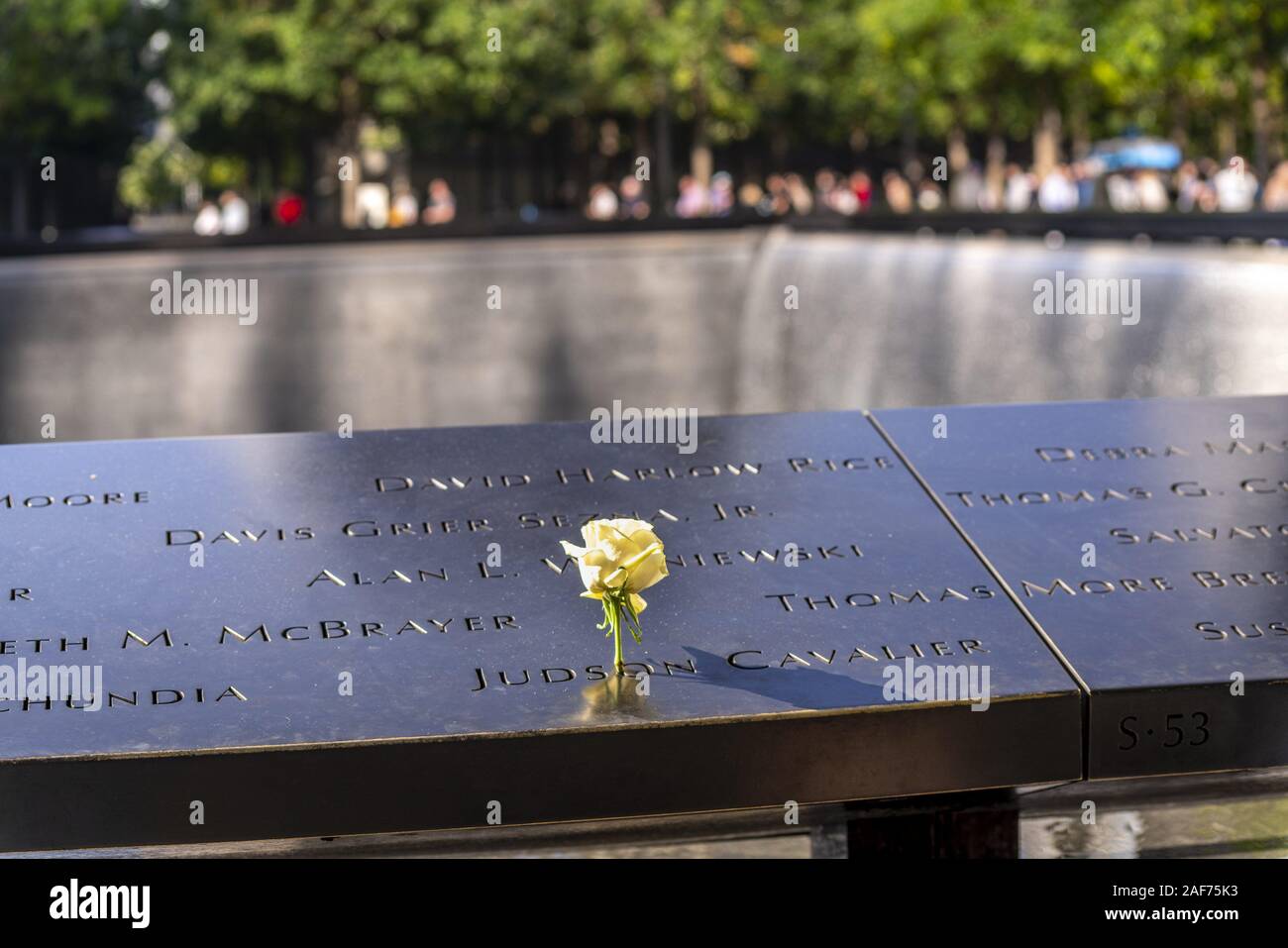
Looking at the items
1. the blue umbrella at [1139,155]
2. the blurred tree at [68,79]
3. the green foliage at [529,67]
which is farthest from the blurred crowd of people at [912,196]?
the blurred tree at [68,79]

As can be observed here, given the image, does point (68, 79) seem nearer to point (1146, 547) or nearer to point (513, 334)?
point (513, 334)

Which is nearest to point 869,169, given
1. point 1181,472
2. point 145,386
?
point 145,386

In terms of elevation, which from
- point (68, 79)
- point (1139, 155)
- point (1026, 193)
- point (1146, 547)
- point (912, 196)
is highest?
point (68, 79)

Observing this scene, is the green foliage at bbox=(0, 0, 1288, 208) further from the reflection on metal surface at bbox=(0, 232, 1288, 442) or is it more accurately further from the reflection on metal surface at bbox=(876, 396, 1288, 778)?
the reflection on metal surface at bbox=(876, 396, 1288, 778)

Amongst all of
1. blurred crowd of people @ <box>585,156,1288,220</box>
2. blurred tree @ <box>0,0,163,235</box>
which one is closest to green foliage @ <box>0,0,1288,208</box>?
blurred tree @ <box>0,0,163,235</box>

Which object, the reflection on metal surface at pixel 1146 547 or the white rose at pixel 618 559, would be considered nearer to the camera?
the white rose at pixel 618 559

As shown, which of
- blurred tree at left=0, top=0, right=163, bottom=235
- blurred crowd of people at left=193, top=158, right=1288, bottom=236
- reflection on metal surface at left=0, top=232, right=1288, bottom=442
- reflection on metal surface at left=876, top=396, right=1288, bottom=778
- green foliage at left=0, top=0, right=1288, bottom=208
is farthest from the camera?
green foliage at left=0, top=0, right=1288, bottom=208

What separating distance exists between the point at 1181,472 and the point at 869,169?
5698 centimetres

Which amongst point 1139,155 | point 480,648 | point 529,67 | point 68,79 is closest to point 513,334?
point 480,648

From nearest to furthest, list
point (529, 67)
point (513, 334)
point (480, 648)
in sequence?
point (480, 648), point (513, 334), point (529, 67)

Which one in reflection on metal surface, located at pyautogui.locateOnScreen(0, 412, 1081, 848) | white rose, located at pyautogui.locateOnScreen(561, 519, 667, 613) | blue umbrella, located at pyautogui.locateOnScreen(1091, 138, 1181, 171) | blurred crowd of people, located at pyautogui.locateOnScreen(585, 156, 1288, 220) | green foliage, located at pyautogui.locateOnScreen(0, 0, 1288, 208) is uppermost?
green foliage, located at pyautogui.locateOnScreen(0, 0, 1288, 208)

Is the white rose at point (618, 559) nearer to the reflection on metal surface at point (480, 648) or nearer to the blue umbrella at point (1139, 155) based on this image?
the reflection on metal surface at point (480, 648)

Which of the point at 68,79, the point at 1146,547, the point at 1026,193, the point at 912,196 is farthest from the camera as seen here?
the point at 912,196

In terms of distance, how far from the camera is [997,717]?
3.33 metres
